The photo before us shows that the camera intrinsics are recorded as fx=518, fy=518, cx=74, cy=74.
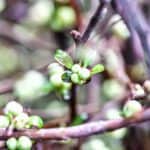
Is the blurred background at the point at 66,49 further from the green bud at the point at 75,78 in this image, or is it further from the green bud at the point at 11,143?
the green bud at the point at 11,143

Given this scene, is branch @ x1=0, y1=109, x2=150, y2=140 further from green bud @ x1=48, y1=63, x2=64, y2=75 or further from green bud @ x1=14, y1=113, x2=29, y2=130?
green bud @ x1=48, y1=63, x2=64, y2=75

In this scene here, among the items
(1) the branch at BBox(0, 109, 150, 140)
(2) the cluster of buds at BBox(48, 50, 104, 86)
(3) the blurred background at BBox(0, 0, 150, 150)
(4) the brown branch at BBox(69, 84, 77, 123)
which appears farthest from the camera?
(3) the blurred background at BBox(0, 0, 150, 150)

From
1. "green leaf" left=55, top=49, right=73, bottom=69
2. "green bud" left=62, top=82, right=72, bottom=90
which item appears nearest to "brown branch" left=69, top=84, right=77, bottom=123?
"green bud" left=62, top=82, right=72, bottom=90

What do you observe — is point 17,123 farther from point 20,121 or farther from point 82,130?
point 82,130

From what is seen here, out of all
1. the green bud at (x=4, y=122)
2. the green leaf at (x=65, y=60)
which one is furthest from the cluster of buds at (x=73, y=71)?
the green bud at (x=4, y=122)

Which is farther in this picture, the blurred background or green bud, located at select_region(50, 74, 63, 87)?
the blurred background

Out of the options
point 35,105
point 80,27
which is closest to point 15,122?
point 80,27

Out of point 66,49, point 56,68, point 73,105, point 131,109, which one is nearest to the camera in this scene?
point 131,109

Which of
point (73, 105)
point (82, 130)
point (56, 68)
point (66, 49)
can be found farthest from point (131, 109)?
point (66, 49)
